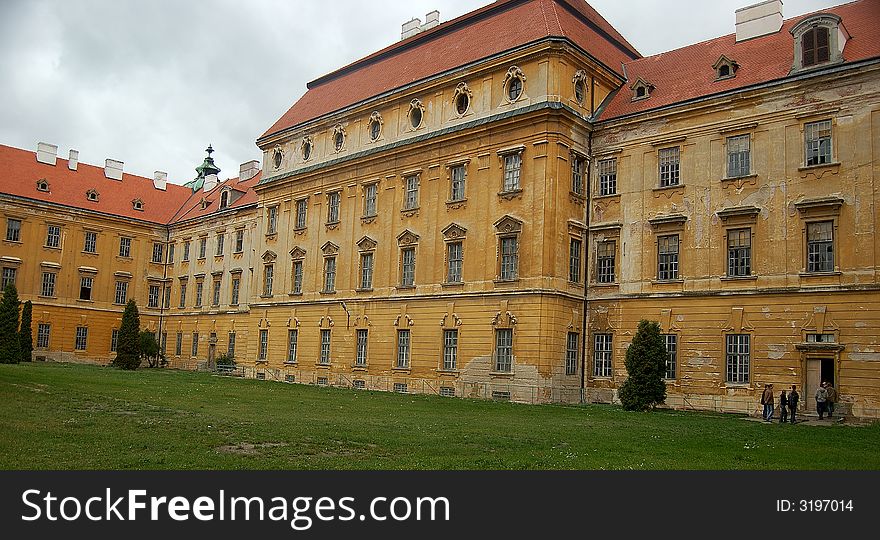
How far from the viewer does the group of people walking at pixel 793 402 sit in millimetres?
26394

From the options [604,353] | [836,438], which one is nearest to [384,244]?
[604,353]

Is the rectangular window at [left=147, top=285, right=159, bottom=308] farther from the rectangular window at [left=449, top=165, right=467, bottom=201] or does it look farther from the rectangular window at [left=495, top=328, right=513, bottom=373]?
the rectangular window at [left=495, top=328, right=513, bottom=373]

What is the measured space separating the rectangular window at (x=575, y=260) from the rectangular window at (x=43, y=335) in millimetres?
44585

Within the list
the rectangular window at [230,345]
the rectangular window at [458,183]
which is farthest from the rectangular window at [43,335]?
the rectangular window at [458,183]

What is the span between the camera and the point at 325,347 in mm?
44281

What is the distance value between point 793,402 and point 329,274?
2648 centimetres

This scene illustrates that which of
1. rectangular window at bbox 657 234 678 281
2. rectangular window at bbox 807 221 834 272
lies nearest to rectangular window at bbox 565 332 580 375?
rectangular window at bbox 657 234 678 281

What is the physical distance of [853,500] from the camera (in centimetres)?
1052

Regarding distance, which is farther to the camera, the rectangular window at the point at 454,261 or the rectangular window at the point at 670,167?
the rectangular window at the point at 454,261

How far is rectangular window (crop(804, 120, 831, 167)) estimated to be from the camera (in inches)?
1167

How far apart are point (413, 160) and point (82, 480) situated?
1236 inches

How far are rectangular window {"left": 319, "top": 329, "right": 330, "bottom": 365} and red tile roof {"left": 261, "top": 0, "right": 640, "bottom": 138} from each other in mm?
12896

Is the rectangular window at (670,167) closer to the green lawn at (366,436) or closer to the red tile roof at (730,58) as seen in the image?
the red tile roof at (730,58)

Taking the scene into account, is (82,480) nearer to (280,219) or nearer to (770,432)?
(770,432)
